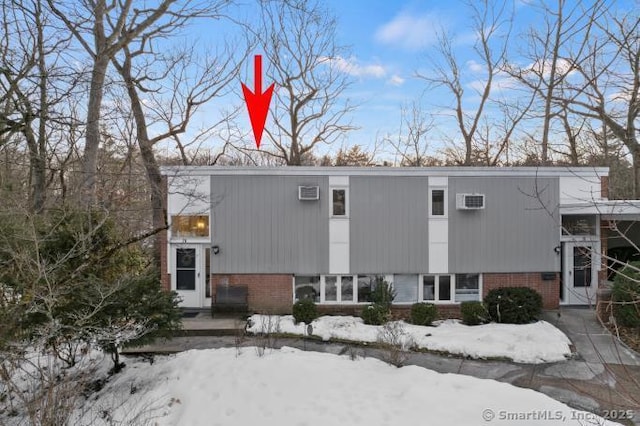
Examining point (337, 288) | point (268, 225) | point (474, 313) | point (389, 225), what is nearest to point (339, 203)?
point (389, 225)

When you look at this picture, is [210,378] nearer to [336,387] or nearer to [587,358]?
[336,387]

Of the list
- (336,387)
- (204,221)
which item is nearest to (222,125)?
(204,221)

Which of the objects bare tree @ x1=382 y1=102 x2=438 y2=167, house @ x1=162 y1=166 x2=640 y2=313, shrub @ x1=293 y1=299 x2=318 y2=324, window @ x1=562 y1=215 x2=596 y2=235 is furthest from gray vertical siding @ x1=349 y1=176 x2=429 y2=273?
bare tree @ x1=382 y1=102 x2=438 y2=167

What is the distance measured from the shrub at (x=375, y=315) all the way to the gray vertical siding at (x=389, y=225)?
1.18 meters

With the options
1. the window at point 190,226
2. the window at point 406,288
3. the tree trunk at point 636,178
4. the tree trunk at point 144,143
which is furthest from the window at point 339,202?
the tree trunk at point 636,178

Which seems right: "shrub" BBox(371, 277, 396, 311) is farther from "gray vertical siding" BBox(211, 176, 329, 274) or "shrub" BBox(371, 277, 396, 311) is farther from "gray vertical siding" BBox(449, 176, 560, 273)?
"gray vertical siding" BBox(449, 176, 560, 273)

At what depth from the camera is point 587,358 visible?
7.40m

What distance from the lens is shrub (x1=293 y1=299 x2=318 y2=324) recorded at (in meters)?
9.26

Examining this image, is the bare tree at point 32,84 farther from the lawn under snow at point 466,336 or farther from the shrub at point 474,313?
the shrub at point 474,313

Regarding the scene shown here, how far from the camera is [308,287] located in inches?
407

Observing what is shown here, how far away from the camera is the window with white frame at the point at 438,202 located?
10320 mm

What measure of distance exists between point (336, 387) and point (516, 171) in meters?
7.99

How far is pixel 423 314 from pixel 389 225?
2556mm

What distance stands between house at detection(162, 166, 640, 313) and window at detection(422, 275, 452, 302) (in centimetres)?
3
